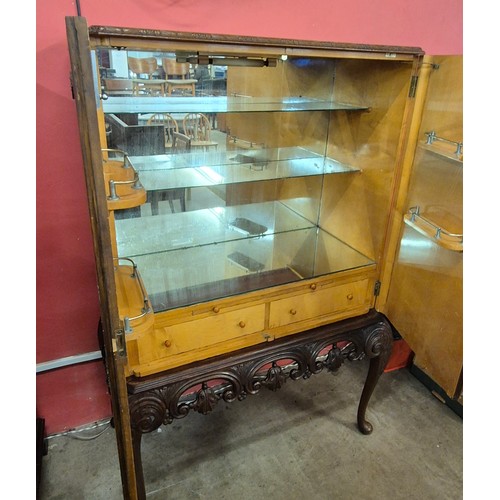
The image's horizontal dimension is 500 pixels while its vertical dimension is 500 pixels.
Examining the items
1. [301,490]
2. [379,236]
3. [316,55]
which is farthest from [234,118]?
[301,490]

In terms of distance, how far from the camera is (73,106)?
1.23 meters

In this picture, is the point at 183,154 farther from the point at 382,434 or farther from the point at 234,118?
the point at 382,434

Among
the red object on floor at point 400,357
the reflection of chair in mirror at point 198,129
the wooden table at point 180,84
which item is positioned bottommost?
the red object on floor at point 400,357

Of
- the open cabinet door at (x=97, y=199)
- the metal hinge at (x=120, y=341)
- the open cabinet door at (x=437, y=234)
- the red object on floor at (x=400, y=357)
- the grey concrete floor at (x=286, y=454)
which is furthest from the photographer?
the red object on floor at (x=400, y=357)

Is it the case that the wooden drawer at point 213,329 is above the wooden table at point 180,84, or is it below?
below

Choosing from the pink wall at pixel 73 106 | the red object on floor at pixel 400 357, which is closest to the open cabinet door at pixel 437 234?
the pink wall at pixel 73 106

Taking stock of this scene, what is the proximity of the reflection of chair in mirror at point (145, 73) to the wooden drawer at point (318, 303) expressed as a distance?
0.78 metres

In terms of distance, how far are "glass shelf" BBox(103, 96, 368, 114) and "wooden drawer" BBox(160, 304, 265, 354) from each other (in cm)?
65

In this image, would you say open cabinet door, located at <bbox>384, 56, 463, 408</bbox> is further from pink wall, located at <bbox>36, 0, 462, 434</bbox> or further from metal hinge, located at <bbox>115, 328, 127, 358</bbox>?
metal hinge, located at <bbox>115, 328, 127, 358</bbox>

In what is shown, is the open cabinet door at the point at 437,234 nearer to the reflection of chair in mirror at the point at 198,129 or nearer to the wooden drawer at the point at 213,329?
the wooden drawer at the point at 213,329

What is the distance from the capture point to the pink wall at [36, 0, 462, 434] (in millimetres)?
1174

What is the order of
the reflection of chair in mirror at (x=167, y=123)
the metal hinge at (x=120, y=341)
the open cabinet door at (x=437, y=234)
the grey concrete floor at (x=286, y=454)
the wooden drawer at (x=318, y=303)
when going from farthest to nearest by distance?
1. the grey concrete floor at (x=286, y=454)
2. the wooden drawer at (x=318, y=303)
3. the reflection of chair in mirror at (x=167, y=123)
4. the open cabinet door at (x=437, y=234)
5. the metal hinge at (x=120, y=341)

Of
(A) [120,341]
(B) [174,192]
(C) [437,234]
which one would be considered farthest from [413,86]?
(A) [120,341]

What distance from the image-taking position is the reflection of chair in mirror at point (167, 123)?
1.27 metres
